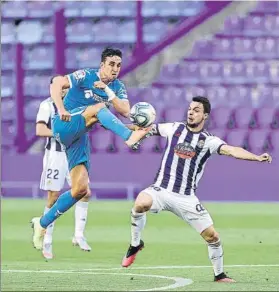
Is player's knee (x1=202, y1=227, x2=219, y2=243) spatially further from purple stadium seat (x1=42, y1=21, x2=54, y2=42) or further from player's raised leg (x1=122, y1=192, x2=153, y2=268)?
purple stadium seat (x1=42, y1=21, x2=54, y2=42)

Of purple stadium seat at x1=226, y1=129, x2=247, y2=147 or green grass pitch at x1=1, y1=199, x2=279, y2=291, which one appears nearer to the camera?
green grass pitch at x1=1, y1=199, x2=279, y2=291

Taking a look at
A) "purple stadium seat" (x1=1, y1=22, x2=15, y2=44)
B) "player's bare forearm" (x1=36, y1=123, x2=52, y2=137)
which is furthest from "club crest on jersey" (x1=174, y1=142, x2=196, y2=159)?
"purple stadium seat" (x1=1, y1=22, x2=15, y2=44)

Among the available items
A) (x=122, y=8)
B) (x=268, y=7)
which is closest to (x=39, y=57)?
(x=122, y=8)

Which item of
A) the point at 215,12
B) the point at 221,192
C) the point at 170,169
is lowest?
the point at 221,192

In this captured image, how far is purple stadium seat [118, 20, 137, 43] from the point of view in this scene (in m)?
25.6

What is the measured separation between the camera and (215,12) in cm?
2581

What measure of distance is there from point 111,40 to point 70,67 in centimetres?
128

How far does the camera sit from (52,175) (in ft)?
42.2

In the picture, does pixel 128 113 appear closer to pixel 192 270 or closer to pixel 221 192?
pixel 192 270

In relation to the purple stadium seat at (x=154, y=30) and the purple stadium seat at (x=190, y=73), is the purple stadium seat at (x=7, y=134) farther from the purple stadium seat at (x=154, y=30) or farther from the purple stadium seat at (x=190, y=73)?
the purple stadium seat at (x=190, y=73)

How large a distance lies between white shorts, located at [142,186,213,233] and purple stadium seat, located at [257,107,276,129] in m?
13.8

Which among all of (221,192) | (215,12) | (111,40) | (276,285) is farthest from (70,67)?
(276,285)

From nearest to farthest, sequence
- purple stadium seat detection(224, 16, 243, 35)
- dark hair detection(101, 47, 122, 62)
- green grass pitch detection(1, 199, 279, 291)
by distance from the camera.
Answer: green grass pitch detection(1, 199, 279, 291), dark hair detection(101, 47, 122, 62), purple stadium seat detection(224, 16, 243, 35)

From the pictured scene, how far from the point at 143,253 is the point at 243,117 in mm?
10814
